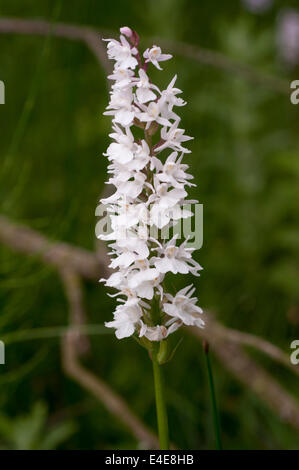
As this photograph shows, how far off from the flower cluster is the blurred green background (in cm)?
66

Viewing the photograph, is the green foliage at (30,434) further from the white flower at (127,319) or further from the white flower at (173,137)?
the white flower at (173,137)

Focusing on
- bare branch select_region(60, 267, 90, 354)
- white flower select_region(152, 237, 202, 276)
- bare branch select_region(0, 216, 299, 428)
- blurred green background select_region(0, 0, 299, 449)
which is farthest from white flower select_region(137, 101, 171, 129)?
bare branch select_region(60, 267, 90, 354)

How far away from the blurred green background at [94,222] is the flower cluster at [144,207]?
660 millimetres

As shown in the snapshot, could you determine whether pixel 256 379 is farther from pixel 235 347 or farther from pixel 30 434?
pixel 30 434

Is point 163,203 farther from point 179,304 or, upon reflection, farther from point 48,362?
point 48,362

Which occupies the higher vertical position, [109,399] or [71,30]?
[71,30]

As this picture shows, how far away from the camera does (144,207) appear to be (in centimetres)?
87

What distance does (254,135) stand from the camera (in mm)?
3172

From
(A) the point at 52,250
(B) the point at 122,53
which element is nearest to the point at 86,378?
(A) the point at 52,250

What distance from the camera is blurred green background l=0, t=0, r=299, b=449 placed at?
5.71ft

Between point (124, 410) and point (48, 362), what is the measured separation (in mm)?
716

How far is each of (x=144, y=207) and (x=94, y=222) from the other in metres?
1.98
